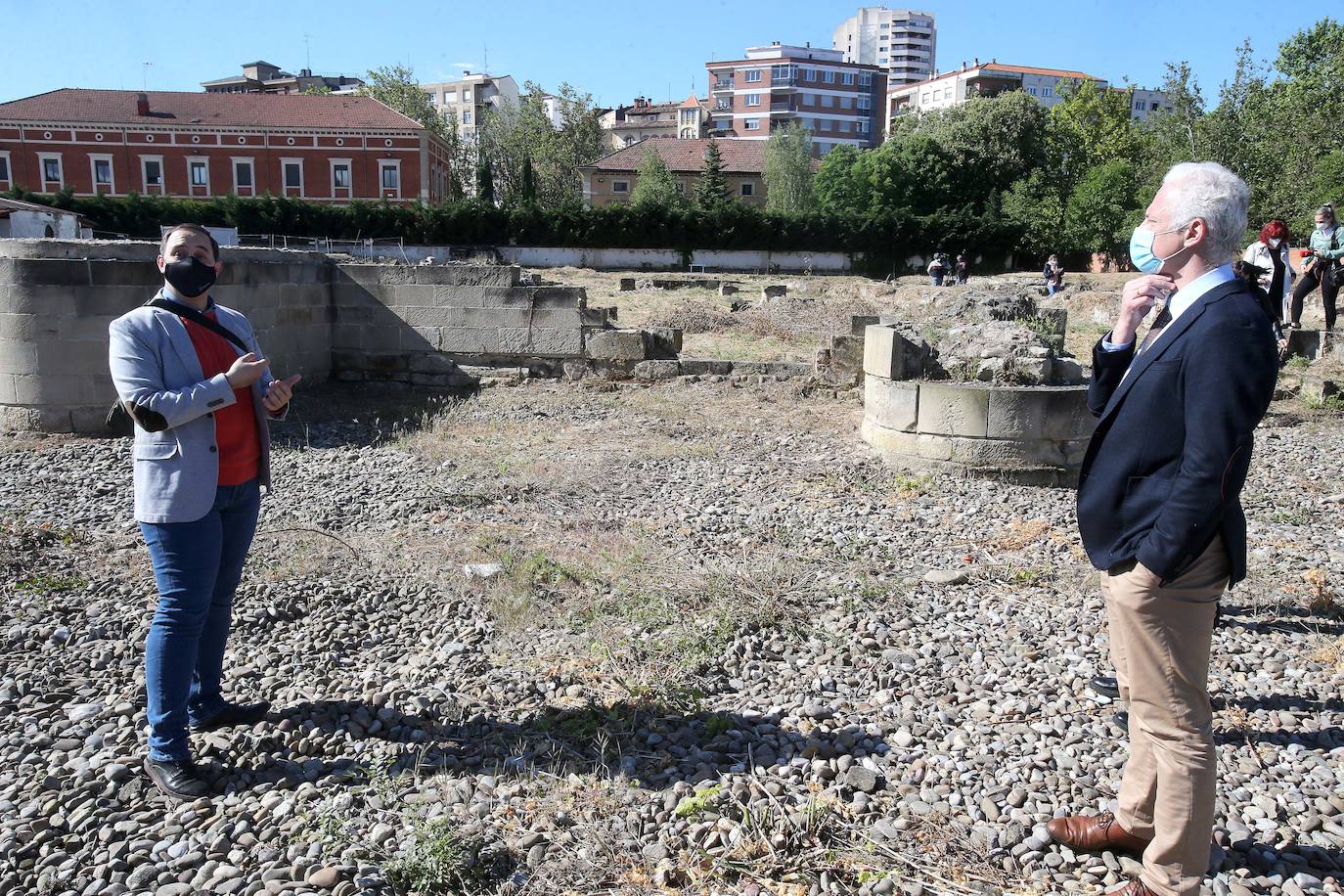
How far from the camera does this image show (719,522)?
21.8ft

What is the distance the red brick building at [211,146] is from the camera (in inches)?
2020

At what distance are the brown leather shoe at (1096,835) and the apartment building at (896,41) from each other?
161m

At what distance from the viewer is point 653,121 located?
102750 mm

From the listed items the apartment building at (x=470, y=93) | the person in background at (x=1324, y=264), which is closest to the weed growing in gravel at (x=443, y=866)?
the person in background at (x=1324, y=264)

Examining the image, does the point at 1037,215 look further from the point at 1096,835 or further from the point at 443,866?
the point at 443,866

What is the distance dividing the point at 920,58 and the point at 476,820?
168 m

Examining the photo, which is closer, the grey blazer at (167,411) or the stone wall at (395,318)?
the grey blazer at (167,411)

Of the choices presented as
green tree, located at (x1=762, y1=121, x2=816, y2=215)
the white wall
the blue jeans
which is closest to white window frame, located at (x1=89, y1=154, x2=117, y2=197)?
the white wall

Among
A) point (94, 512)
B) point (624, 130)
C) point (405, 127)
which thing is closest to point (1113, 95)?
point (405, 127)

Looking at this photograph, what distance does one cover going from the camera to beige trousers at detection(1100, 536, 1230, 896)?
2.49m

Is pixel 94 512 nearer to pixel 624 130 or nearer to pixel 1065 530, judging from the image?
pixel 1065 530

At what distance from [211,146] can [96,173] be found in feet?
20.7

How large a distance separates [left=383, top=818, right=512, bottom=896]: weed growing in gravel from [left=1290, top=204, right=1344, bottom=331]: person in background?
41.4 feet

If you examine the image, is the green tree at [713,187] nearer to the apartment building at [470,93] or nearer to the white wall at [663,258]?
the white wall at [663,258]
